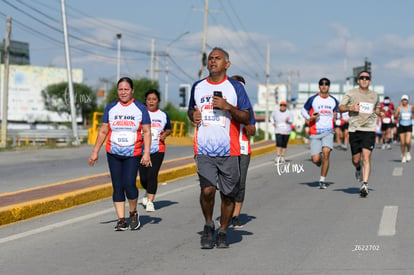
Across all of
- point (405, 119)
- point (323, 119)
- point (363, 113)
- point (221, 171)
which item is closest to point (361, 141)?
point (363, 113)

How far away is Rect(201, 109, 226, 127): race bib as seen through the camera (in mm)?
6812

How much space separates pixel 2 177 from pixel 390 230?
10.3 m

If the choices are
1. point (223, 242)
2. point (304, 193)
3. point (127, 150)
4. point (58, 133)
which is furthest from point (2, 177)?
point (58, 133)

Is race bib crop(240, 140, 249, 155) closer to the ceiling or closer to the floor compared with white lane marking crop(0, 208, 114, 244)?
closer to the ceiling

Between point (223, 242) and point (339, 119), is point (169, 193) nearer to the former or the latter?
point (223, 242)

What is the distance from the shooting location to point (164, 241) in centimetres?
748

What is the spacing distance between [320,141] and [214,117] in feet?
21.8

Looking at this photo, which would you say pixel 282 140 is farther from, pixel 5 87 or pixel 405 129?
pixel 5 87

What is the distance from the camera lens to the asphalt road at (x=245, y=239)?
6098 millimetres

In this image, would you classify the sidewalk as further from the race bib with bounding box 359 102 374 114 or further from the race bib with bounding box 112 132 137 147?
the race bib with bounding box 359 102 374 114

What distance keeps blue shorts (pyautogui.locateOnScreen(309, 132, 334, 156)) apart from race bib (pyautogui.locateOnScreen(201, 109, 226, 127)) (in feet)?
21.3

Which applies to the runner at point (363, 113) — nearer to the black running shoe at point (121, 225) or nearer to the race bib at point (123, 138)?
the race bib at point (123, 138)

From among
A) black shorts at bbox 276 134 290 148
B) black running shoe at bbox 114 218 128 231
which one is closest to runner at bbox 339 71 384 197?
black running shoe at bbox 114 218 128 231

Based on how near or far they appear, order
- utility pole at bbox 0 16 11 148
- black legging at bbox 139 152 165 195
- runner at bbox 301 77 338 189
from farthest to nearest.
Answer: utility pole at bbox 0 16 11 148 < runner at bbox 301 77 338 189 < black legging at bbox 139 152 165 195
